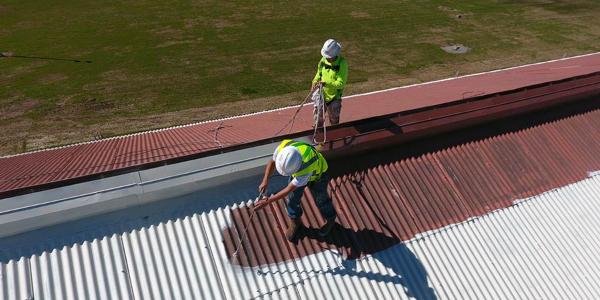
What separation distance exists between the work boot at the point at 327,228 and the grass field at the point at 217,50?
11978 millimetres

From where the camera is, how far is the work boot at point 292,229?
266 inches

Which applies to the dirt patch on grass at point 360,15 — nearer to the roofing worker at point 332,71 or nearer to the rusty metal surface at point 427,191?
the rusty metal surface at point 427,191

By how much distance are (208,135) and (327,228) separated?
6.53 meters

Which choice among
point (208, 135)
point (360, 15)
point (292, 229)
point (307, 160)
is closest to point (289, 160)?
point (307, 160)

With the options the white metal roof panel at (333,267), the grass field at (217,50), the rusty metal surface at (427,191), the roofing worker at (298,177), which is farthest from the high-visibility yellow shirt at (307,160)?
the grass field at (217,50)

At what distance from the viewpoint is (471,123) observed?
373 inches

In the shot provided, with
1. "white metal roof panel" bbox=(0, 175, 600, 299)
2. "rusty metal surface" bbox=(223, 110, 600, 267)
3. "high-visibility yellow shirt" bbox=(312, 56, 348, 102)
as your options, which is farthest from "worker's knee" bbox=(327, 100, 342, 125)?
"white metal roof panel" bbox=(0, 175, 600, 299)

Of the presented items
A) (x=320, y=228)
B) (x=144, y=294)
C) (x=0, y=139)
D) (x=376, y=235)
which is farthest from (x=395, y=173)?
(x=0, y=139)

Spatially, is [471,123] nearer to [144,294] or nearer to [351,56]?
[144,294]

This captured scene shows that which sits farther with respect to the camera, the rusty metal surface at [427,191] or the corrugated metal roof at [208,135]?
the corrugated metal roof at [208,135]

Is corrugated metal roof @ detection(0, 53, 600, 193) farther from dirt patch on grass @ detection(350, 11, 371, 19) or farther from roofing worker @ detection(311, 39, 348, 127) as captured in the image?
dirt patch on grass @ detection(350, 11, 371, 19)

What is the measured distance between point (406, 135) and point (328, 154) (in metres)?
1.95

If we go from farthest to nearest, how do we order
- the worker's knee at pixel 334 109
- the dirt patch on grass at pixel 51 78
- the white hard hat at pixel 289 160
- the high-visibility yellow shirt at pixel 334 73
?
the dirt patch on grass at pixel 51 78 → the worker's knee at pixel 334 109 → the high-visibility yellow shirt at pixel 334 73 → the white hard hat at pixel 289 160

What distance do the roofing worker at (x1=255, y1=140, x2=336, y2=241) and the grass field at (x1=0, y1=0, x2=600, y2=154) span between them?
1201 cm
